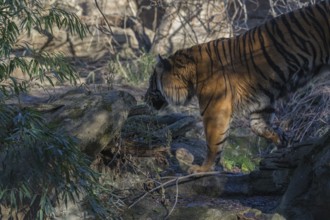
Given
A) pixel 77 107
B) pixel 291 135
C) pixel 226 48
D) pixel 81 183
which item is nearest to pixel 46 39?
pixel 291 135

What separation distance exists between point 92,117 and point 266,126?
76.3 inches

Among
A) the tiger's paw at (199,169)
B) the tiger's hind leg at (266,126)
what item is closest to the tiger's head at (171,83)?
the tiger's hind leg at (266,126)

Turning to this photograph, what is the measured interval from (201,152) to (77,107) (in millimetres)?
1943

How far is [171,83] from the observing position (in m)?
6.90

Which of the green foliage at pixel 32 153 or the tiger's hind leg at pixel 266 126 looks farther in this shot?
the tiger's hind leg at pixel 266 126

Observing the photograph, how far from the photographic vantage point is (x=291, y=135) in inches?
336

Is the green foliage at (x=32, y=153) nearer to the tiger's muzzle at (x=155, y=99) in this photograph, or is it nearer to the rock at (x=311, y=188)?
the rock at (x=311, y=188)

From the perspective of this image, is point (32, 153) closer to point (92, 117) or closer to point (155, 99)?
point (92, 117)

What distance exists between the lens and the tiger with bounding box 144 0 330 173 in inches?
247

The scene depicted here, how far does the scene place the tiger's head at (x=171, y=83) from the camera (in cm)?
675

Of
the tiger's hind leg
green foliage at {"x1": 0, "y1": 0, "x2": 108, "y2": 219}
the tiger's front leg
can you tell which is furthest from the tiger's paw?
green foliage at {"x1": 0, "y1": 0, "x2": 108, "y2": 219}

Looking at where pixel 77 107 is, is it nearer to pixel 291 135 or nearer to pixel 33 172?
pixel 33 172

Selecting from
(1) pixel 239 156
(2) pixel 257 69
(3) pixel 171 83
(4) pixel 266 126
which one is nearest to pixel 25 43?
(3) pixel 171 83

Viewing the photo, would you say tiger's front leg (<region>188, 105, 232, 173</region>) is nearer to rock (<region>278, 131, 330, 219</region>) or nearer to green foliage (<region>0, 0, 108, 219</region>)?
rock (<region>278, 131, 330, 219</region>)
